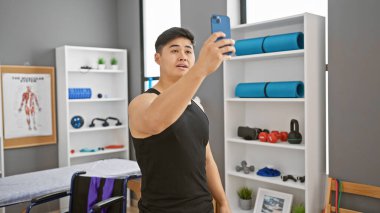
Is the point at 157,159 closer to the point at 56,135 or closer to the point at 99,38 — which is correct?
the point at 56,135

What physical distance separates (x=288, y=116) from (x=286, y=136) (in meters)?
0.19

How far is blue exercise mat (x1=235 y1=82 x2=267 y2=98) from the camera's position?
9.27ft

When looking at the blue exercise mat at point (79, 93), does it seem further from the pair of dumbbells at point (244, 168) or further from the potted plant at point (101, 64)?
the pair of dumbbells at point (244, 168)

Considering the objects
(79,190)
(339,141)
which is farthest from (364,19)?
(79,190)

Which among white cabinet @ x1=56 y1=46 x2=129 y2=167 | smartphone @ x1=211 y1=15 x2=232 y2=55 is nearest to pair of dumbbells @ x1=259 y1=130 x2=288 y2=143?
smartphone @ x1=211 y1=15 x2=232 y2=55

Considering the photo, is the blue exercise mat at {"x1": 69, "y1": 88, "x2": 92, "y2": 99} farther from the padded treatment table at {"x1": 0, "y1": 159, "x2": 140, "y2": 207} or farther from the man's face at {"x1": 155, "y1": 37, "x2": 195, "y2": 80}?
the man's face at {"x1": 155, "y1": 37, "x2": 195, "y2": 80}

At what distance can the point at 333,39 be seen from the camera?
8.49 feet

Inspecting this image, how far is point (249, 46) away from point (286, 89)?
49cm

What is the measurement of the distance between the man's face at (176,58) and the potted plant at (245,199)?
2220 mm

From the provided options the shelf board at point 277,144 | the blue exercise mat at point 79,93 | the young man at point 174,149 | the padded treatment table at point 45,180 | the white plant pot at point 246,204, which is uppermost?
the blue exercise mat at point 79,93

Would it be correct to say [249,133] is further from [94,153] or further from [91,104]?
[91,104]

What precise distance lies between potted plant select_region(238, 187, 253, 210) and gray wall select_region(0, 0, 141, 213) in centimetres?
195

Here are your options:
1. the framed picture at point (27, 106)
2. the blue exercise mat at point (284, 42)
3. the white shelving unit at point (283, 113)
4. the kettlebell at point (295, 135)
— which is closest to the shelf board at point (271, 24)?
the white shelving unit at point (283, 113)

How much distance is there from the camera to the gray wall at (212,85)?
3429 mm
